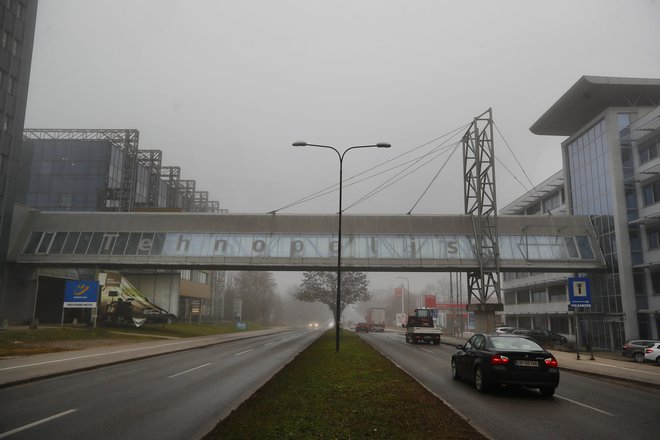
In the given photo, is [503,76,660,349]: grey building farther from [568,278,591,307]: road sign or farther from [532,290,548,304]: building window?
[532,290,548,304]: building window

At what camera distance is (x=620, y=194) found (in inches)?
1565

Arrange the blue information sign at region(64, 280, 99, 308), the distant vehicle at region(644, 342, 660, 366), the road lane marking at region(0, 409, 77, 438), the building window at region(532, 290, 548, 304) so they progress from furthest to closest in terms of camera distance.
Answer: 1. the building window at region(532, 290, 548, 304)
2. the blue information sign at region(64, 280, 99, 308)
3. the distant vehicle at region(644, 342, 660, 366)
4. the road lane marking at region(0, 409, 77, 438)

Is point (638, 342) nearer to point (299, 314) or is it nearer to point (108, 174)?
point (108, 174)

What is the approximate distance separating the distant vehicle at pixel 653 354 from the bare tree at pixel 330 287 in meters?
41.6

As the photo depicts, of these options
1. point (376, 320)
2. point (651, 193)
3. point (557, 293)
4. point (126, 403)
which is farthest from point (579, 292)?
point (376, 320)

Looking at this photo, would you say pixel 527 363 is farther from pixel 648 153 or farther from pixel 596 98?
pixel 596 98

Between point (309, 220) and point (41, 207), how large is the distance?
58341 mm

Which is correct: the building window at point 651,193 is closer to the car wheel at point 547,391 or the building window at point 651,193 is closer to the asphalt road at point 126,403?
the car wheel at point 547,391

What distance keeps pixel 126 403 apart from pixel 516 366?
8.92 m

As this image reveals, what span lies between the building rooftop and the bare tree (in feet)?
104

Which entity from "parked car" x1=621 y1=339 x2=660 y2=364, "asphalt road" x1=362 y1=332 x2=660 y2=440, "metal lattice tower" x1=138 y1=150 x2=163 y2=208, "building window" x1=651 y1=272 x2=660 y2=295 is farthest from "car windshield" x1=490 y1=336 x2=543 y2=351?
"metal lattice tower" x1=138 y1=150 x2=163 y2=208

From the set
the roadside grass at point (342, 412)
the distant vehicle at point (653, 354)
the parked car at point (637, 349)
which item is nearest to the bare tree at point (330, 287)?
the parked car at point (637, 349)

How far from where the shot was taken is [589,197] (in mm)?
44312

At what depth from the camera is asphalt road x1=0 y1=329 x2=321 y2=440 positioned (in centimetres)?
775
